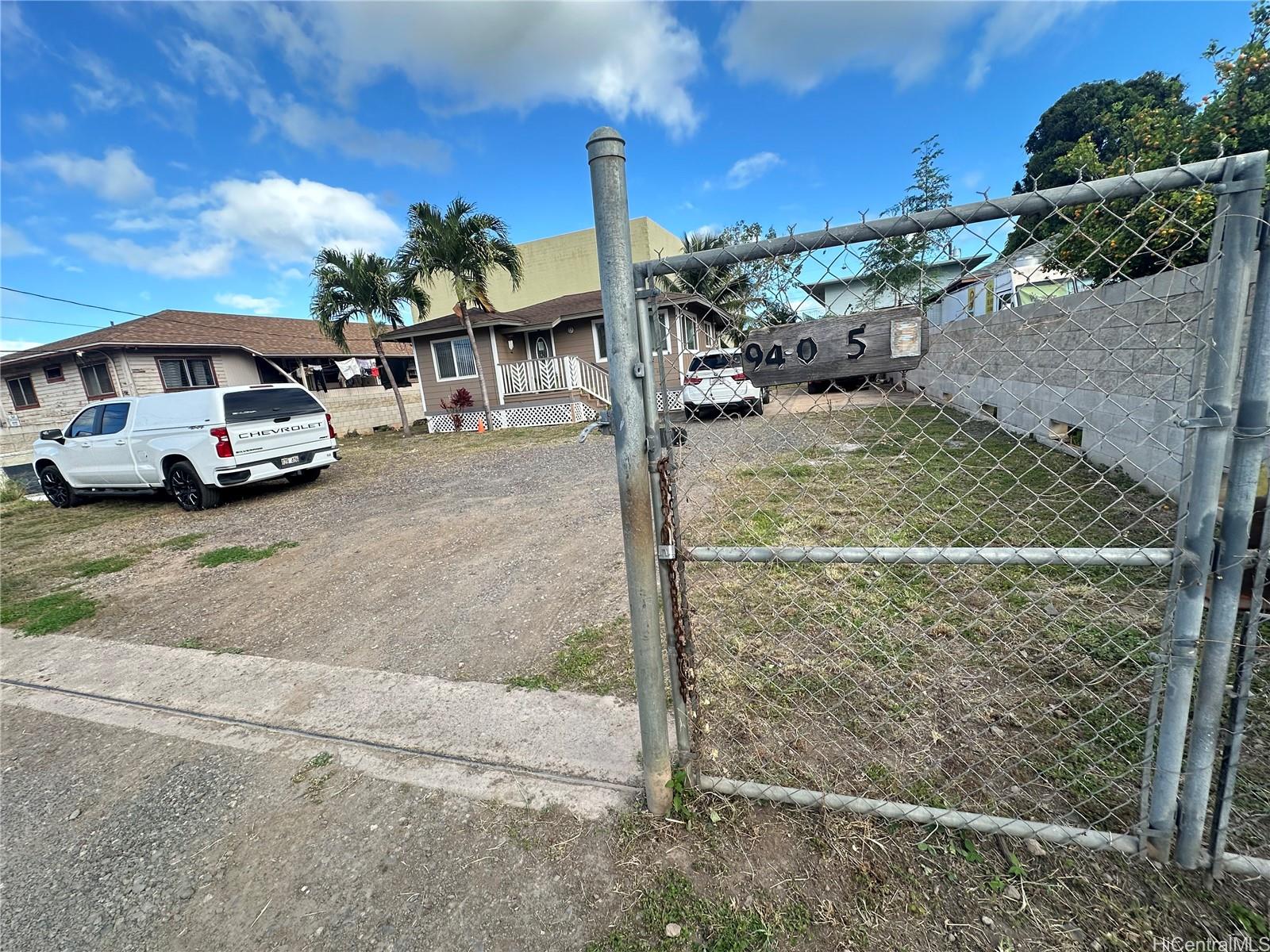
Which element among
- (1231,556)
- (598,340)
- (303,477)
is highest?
(598,340)

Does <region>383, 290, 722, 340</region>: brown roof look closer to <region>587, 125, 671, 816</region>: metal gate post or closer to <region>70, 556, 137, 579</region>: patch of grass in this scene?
<region>70, 556, 137, 579</region>: patch of grass

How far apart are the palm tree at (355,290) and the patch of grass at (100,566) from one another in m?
9.68

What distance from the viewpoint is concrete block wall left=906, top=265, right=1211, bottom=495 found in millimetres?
3195

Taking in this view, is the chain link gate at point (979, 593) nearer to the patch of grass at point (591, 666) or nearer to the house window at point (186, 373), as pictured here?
the patch of grass at point (591, 666)

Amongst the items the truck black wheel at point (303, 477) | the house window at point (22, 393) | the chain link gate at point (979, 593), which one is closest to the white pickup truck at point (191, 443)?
the truck black wheel at point (303, 477)

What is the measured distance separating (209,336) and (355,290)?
9.31 m

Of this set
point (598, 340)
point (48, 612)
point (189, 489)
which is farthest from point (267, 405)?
point (598, 340)

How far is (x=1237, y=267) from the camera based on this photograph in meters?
1.20

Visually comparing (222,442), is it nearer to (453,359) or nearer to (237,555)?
(237,555)

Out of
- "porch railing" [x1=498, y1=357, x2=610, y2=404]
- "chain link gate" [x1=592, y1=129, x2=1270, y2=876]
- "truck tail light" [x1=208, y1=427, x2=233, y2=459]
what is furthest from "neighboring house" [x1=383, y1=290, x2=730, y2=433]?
"chain link gate" [x1=592, y1=129, x2=1270, y2=876]

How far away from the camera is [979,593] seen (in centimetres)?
329

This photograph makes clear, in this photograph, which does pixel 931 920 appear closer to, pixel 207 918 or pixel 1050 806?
pixel 1050 806

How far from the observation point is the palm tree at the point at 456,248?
1354cm

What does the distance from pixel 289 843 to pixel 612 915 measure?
4.15 ft
